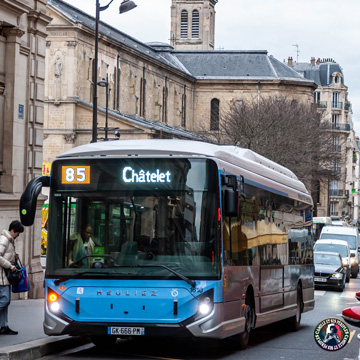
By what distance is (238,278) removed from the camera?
1413 centimetres

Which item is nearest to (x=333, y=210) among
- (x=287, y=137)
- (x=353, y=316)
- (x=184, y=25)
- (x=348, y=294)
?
(x=184, y=25)

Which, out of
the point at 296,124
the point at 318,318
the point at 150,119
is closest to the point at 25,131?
the point at 318,318

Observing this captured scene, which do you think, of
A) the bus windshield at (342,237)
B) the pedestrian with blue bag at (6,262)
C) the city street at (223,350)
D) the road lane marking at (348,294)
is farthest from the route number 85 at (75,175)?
the bus windshield at (342,237)

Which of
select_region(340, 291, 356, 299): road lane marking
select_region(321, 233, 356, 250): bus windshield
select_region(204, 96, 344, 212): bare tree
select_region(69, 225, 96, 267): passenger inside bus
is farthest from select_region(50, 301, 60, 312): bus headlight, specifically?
select_region(204, 96, 344, 212): bare tree

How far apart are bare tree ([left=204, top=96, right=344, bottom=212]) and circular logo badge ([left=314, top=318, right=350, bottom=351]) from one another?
175ft

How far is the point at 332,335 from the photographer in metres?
9.48

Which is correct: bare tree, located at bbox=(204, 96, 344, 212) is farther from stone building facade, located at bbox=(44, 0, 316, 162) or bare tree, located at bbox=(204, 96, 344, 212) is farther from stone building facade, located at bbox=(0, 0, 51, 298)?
stone building facade, located at bbox=(0, 0, 51, 298)

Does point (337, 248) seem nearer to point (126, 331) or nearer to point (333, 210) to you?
point (126, 331)

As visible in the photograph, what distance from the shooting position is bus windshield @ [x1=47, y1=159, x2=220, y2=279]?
42.7 feet

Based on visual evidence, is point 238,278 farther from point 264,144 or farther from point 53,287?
point 264,144

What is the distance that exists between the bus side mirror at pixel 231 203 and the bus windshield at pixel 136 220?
0.51ft

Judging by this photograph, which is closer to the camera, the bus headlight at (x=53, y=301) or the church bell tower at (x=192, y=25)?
the bus headlight at (x=53, y=301)

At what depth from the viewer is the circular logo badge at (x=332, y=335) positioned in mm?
9469

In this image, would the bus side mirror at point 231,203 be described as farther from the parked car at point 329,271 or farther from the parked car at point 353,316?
the parked car at point 329,271
